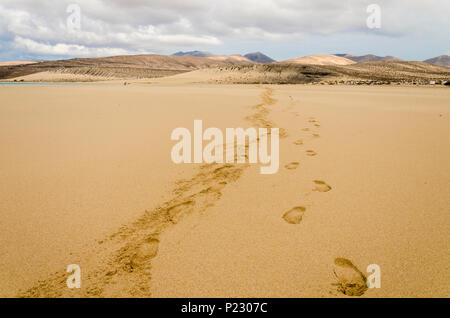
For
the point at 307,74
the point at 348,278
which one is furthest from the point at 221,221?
the point at 307,74

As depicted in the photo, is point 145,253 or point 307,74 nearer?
point 145,253

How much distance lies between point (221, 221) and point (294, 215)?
2.04ft

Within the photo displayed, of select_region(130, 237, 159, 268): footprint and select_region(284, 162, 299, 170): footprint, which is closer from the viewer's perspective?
select_region(130, 237, 159, 268): footprint

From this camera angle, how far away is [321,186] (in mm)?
2584

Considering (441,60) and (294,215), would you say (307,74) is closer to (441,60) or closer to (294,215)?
(294,215)

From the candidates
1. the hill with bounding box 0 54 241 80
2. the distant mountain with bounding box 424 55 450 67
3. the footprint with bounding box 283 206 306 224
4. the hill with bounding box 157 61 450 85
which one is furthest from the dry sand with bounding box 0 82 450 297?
the distant mountain with bounding box 424 55 450 67

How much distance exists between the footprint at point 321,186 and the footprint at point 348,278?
1.03 meters

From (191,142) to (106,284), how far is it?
2868 mm

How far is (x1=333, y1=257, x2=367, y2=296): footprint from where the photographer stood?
53.5 inches

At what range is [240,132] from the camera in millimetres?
4859

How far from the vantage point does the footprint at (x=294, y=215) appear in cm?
198

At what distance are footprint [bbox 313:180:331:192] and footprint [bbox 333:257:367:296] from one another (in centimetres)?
103

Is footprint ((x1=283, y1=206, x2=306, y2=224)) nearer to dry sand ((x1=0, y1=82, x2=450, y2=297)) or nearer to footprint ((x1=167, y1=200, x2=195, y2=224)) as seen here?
dry sand ((x1=0, y1=82, x2=450, y2=297))

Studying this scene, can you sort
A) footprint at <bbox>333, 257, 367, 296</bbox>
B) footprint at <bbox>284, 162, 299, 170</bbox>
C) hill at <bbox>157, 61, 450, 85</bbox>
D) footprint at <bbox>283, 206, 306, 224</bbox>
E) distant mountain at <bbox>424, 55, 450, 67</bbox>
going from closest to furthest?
Answer: footprint at <bbox>333, 257, 367, 296</bbox>, footprint at <bbox>283, 206, 306, 224</bbox>, footprint at <bbox>284, 162, 299, 170</bbox>, hill at <bbox>157, 61, 450, 85</bbox>, distant mountain at <bbox>424, 55, 450, 67</bbox>
